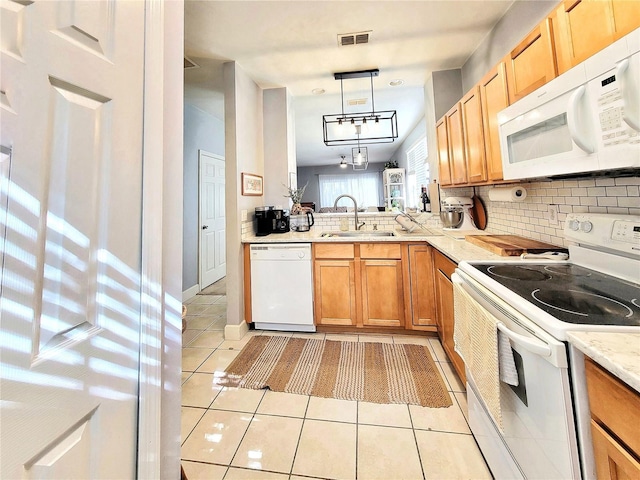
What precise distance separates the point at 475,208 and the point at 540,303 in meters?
1.88

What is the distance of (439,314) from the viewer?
216 centimetres

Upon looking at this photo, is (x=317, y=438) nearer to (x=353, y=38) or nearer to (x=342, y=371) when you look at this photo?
(x=342, y=371)

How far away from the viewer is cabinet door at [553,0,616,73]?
0.96 m

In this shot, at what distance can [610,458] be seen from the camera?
604mm

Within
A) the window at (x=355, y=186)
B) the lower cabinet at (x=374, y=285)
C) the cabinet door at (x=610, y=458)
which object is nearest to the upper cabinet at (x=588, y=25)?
the cabinet door at (x=610, y=458)

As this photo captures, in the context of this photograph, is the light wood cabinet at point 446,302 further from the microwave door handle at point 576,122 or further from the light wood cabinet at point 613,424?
the light wood cabinet at point 613,424

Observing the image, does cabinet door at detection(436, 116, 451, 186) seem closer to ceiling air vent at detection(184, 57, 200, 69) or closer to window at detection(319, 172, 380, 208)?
ceiling air vent at detection(184, 57, 200, 69)

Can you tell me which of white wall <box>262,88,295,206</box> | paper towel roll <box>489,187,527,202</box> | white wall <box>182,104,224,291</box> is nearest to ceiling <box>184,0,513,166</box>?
white wall <box>262,88,295,206</box>

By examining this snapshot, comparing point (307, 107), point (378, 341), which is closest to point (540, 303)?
point (378, 341)

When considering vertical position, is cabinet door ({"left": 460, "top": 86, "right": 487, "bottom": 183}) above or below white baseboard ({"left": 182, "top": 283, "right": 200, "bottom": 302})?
above

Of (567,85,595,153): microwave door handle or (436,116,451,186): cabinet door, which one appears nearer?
(567,85,595,153): microwave door handle

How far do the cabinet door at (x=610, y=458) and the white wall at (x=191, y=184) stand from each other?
3.82 meters

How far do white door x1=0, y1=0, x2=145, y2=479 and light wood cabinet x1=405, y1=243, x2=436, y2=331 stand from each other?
213 cm

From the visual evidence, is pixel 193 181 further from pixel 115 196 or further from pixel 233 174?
pixel 115 196
